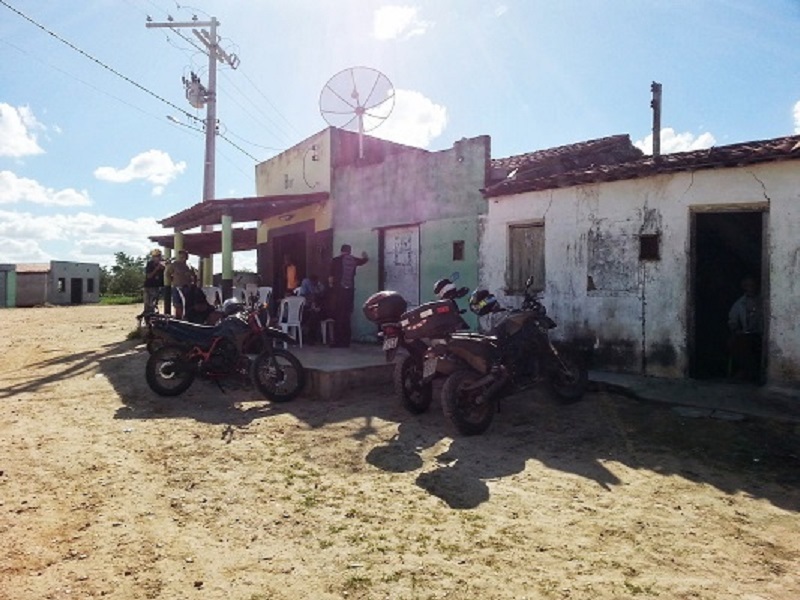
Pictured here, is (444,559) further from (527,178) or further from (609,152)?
(609,152)

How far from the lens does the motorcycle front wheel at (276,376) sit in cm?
682

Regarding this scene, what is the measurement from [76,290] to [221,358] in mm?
38772

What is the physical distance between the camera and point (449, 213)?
32.7 feet

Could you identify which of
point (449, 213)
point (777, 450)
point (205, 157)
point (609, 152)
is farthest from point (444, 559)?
point (205, 157)

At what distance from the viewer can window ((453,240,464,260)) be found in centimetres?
975

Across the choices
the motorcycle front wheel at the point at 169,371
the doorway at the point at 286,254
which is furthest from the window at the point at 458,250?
the motorcycle front wheel at the point at 169,371

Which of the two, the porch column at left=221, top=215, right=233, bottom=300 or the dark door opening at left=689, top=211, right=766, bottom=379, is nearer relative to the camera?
the dark door opening at left=689, top=211, right=766, bottom=379

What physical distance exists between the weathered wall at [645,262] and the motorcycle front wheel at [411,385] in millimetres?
3208

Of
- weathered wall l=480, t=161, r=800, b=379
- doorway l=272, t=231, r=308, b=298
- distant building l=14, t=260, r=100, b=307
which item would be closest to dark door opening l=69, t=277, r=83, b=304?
distant building l=14, t=260, r=100, b=307

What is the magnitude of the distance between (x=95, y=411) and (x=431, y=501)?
458cm

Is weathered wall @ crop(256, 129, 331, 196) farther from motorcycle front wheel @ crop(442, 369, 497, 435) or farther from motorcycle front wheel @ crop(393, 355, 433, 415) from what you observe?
motorcycle front wheel @ crop(442, 369, 497, 435)

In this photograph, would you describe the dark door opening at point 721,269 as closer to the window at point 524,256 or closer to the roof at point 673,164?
the roof at point 673,164

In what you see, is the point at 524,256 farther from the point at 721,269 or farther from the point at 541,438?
the point at 541,438

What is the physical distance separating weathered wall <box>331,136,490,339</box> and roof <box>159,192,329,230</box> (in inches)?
32.3
